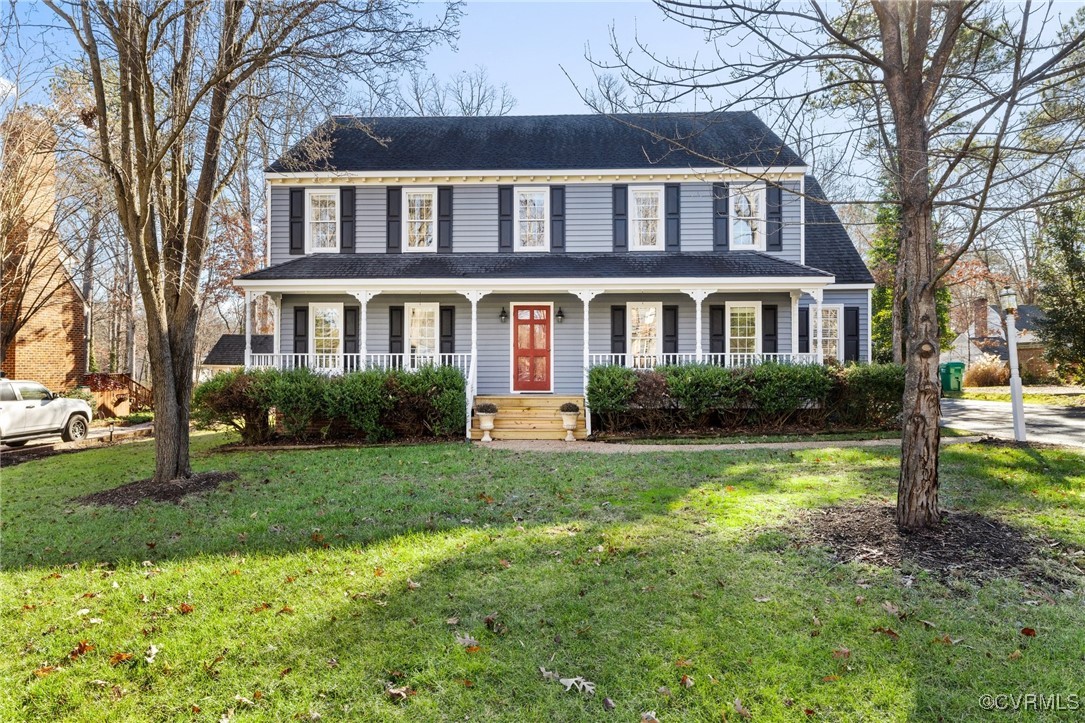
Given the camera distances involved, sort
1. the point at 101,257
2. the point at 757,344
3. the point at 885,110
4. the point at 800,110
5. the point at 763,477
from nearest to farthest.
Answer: the point at 800,110 < the point at 763,477 < the point at 885,110 < the point at 757,344 < the point at 101,257

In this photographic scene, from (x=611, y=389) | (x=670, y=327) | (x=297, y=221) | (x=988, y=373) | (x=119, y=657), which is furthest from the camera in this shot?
(x=988, y=373)

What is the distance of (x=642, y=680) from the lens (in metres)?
3.12

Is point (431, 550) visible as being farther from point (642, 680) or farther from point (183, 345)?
point (183, 345)

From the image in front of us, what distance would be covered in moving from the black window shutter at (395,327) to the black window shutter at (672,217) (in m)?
7.52

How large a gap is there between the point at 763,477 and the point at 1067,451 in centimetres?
517

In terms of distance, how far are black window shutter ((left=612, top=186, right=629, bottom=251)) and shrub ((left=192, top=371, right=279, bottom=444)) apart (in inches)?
361

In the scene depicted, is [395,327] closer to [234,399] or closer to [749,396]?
[234,399]

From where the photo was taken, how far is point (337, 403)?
11586mm

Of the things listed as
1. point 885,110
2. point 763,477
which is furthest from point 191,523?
point 885,110

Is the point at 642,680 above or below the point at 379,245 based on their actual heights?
below

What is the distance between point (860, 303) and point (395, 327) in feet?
45.6

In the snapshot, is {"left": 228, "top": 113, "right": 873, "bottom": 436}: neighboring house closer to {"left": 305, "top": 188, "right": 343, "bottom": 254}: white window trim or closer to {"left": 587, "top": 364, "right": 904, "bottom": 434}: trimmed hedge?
{"left": 305, "top": 188, "right": 343, "bottom": 254}: white window trim

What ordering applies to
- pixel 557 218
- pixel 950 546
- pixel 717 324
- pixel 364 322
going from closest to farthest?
pixel 950 546 → pixel 364 322 → pixel 717 324 → pixel 557 218

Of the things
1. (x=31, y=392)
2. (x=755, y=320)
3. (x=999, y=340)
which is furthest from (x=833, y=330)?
(x=31, y=392)
